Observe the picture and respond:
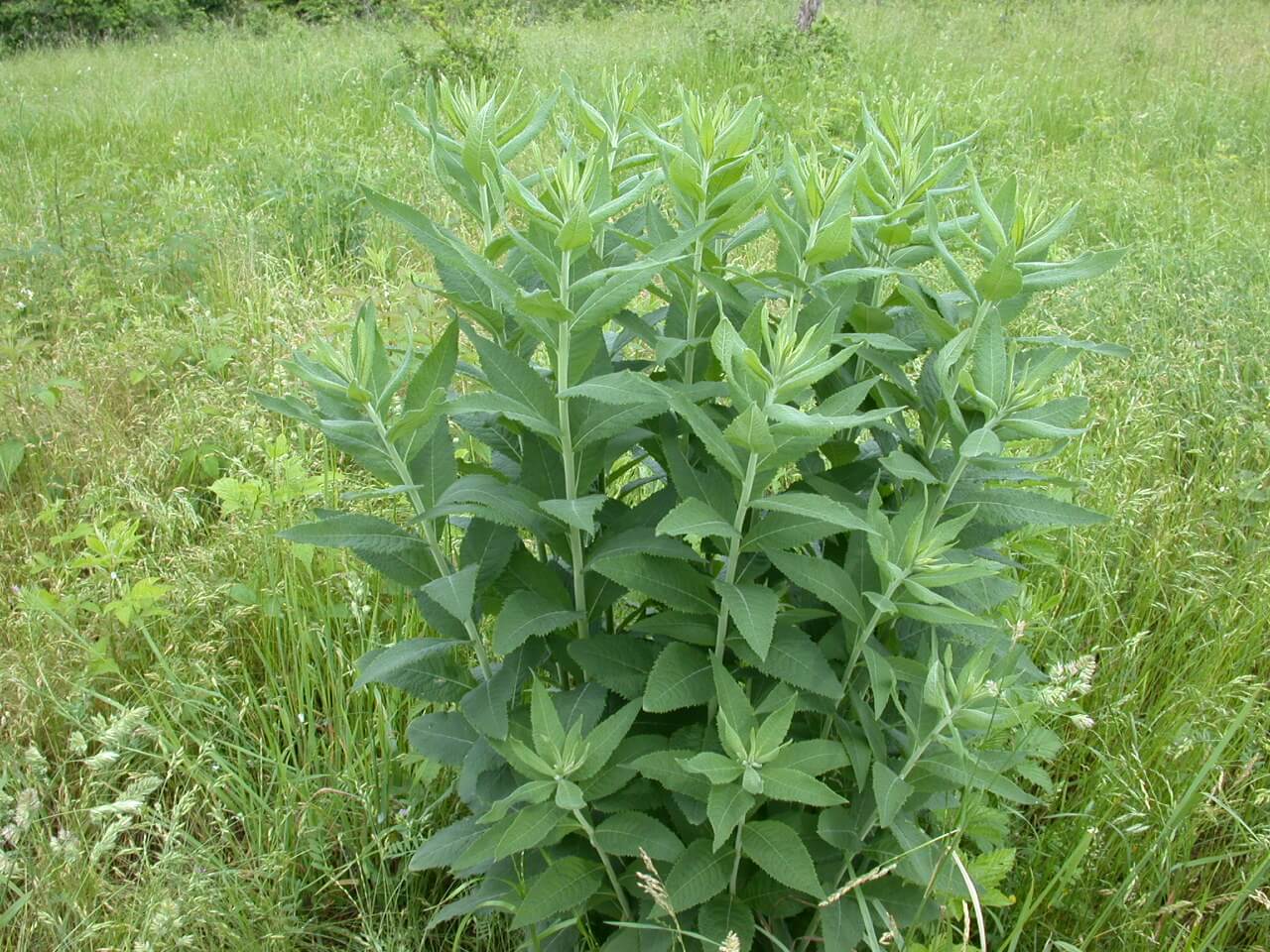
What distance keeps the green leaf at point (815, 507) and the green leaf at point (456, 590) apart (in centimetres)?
42

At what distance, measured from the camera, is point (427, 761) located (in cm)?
211

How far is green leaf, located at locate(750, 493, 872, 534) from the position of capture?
1.30 meters

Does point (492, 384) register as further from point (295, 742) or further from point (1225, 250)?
point (1225, 250)

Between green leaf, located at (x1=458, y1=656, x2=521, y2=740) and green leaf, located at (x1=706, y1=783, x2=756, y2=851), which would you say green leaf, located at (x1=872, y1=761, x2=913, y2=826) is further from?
green leaf, located at (x1=458, y1=656, x2=521, y2=740)

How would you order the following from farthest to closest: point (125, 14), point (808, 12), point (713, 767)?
point (125, 14) → point (808, 12) → point (713, 767)

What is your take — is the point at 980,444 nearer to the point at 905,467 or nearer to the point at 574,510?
the point at 905,467

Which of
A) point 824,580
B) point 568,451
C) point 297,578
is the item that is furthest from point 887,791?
point 297,578

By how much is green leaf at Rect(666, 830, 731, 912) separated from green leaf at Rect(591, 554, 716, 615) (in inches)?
14.7

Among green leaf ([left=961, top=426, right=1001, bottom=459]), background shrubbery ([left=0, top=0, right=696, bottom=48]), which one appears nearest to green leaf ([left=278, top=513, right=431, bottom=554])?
green leaf ([left=961, top=426, right=1001, bottom=459])

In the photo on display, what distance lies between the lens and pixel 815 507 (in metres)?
1.34

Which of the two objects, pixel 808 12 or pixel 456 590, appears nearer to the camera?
pixel 456 590

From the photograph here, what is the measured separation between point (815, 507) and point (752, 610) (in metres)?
0.18

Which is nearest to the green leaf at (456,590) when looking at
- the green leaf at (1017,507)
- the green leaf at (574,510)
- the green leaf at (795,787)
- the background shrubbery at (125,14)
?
the green leaf at (574,510)

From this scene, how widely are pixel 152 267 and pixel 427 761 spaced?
3.51 metres
